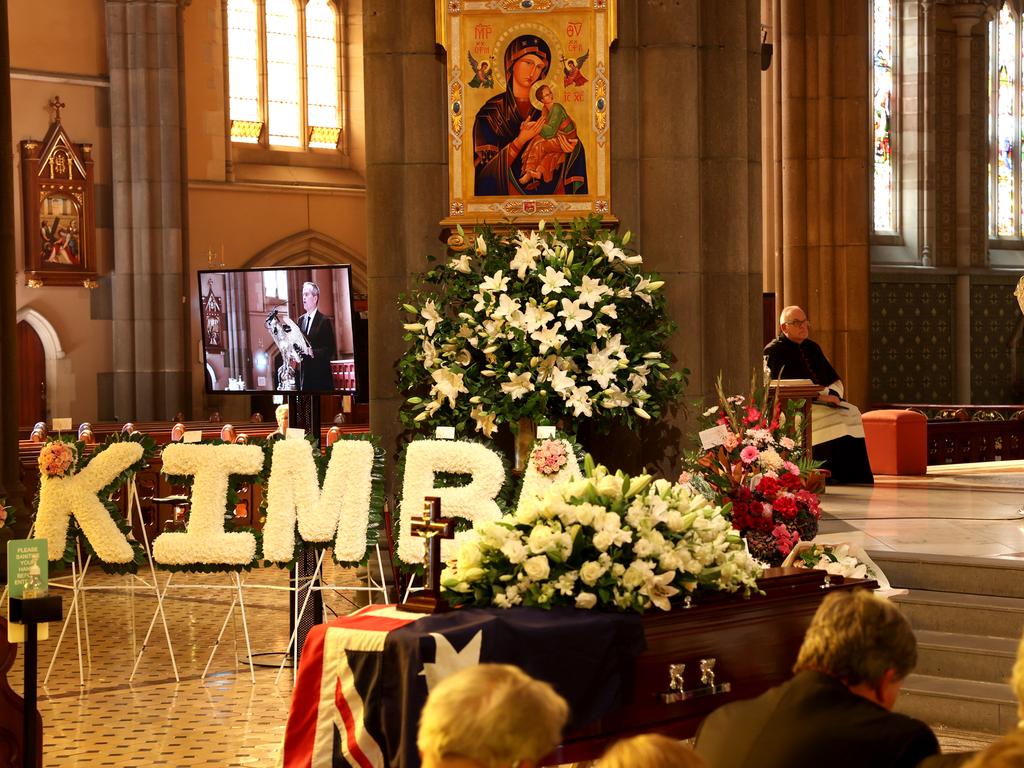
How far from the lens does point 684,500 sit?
4.79 metres

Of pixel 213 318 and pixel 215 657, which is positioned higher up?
pixel 213 318

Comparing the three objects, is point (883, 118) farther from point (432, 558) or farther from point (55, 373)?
point (432, 558)

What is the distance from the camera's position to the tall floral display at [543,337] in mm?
7496

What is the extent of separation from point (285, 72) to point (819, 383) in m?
13.0

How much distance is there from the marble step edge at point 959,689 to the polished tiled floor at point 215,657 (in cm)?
21

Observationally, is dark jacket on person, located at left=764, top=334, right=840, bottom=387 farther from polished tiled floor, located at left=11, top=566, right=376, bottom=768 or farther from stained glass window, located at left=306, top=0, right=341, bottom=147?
stained glass window, located at left=306, top=0, right=341, bottom=147

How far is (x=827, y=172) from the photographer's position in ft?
65.1

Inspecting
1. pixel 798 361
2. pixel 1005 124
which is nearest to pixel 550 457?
pixel 798 361

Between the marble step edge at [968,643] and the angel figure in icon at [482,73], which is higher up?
the angel figure in icon at [482,73]

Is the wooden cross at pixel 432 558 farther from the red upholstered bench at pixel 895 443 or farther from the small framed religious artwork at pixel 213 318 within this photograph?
the red upholstered bench at pixel 895 443

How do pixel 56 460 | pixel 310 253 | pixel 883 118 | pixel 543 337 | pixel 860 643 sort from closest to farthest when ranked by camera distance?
1. pixel 860 643
2. pixel 543 337
3. pixel 56 460
4. pixel 310 253
5. pixel 883 118

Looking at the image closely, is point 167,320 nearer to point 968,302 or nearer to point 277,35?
point 277,35

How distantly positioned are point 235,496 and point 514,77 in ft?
8.90

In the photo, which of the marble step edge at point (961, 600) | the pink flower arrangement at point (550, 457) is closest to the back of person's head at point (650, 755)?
the pink flower arrangement at point (550, 457)
